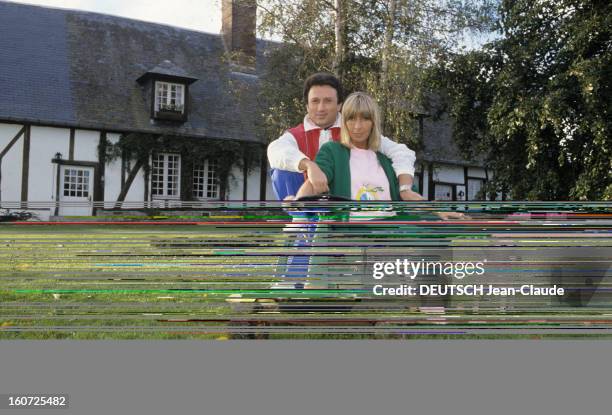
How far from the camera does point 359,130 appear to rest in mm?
2730

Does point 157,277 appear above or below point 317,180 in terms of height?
below

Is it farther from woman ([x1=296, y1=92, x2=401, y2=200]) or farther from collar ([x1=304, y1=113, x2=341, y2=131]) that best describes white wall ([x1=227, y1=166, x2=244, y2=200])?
woman ([x1=296, y1=92, x2=401, y2=200])

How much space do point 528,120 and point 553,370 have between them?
13.7 m

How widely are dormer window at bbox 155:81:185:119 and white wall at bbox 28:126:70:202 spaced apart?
11.5 ft

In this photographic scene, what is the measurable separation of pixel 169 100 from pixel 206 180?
303 centimetres

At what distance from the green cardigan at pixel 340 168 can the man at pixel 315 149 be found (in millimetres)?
33

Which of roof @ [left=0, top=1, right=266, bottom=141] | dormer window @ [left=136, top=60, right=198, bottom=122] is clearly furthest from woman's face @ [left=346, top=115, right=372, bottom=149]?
dormer window @ [left=136, top=60, right=198, bottom=122]

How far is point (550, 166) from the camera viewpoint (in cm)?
1534

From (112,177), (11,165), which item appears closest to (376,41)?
(112,177)

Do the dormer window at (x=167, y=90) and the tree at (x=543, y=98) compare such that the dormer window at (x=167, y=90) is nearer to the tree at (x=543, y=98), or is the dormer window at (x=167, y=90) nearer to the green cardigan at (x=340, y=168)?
the tree at (x=543, y=98)

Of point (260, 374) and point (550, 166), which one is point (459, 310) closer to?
point (260, 374)

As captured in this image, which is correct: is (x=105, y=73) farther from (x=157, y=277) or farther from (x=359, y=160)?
(x=157, y=277)

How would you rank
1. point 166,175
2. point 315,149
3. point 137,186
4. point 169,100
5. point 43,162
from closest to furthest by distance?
point 315,149, point 43,162, point 137,186, point 166,175, point 169,100

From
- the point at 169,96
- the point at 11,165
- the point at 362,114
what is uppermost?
the point at 169,96
